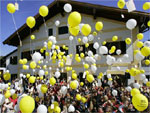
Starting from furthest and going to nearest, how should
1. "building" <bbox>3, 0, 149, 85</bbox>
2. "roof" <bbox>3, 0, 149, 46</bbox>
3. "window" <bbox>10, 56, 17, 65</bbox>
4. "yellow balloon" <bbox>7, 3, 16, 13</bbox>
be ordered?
"window" <bbox>10, 56, 17, 65</bbox>, "building" <bbox>3, 0, 149, 85</bbox>, "roof" <bbox>3, 0, 149, 46</bbox>, "yellow balloon" <bbox>7, 3, 16, 13</bbox>

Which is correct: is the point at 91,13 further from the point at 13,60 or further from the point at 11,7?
the point at 13,60

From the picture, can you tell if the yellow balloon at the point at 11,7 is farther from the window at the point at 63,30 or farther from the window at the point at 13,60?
the window at the point at 13,60

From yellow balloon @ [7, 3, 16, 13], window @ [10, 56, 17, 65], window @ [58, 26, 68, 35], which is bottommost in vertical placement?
window @ [10, 56, 17, 65]

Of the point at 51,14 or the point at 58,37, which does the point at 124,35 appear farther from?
the point at 51,14

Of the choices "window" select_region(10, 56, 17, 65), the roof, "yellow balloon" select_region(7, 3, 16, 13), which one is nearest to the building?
the roof

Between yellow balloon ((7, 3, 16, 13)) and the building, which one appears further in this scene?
the building

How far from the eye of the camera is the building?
9.84 meters

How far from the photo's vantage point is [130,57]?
9.80 metres

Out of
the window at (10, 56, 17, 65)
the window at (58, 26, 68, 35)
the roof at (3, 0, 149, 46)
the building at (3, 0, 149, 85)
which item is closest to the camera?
the roof at (3, 0, 149, 46)

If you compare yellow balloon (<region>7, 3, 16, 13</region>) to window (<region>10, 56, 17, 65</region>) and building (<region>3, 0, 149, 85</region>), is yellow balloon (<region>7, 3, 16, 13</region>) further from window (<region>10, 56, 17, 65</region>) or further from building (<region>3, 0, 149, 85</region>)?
window (<region>10, 56, 17, 65</region>)

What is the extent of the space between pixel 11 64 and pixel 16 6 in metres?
13.7

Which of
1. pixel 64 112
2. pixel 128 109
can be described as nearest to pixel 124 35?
pixel 128 109

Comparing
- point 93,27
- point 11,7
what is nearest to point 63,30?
point 93,27

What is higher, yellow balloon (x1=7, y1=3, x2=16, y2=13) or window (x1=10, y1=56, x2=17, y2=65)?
yellow balloon (x1=7, y1=3, x2=16, y2=13)
